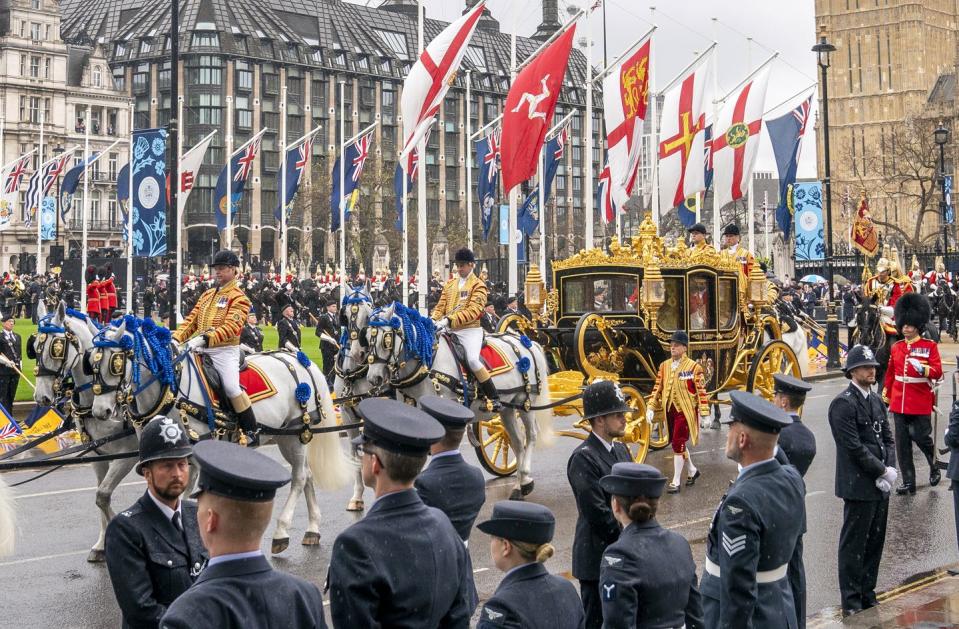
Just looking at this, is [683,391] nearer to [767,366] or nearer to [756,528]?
[767,366]

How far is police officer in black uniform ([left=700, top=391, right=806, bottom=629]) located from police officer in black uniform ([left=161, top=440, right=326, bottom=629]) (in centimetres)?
253

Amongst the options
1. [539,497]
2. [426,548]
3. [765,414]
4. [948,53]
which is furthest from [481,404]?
[948,53]

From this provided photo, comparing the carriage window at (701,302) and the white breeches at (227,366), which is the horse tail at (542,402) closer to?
the carriage window at (701,302)

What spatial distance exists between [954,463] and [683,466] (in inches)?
180

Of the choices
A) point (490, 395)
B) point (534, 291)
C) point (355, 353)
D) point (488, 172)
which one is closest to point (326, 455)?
point (355, 353)

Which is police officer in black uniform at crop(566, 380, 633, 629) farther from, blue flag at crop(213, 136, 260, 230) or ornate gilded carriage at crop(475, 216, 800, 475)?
blue flag at crop(213, 136, 260, 230)

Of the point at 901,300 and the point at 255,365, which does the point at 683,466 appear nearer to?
the point at 901,300

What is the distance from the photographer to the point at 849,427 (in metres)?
8.85

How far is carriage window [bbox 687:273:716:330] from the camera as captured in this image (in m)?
16.1

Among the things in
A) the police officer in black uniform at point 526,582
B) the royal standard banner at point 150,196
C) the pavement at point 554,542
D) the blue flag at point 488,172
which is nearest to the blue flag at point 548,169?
the blue flag at point 488,172

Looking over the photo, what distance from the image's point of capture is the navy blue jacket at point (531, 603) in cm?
453

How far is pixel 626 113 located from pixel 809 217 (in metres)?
13.0

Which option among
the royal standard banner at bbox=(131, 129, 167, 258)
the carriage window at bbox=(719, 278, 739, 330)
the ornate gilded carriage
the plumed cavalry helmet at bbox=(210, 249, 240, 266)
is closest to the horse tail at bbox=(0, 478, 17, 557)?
the plumed cavalry helmet at bbox=(210, 249, 240, 266)

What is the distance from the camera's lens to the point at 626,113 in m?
24.5
